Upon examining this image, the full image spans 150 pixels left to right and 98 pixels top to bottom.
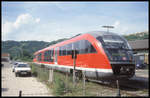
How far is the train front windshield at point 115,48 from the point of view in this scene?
10906 mm

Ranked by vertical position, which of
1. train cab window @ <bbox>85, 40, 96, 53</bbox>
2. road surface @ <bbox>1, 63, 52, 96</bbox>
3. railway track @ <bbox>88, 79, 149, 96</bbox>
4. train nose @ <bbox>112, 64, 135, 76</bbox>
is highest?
train cab window @ <bbox>85, 40, 96, 53</bbox>

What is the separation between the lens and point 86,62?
12.7m

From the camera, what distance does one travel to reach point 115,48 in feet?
36.9

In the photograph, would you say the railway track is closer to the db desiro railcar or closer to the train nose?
the db desiro railcar

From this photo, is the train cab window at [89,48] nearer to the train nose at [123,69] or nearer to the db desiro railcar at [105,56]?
the db desiro railcar at [105,56]

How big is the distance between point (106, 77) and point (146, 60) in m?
26.4

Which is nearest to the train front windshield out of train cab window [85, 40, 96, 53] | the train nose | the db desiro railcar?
the db desiro railcar

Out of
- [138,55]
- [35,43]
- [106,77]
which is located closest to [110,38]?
[106,77]

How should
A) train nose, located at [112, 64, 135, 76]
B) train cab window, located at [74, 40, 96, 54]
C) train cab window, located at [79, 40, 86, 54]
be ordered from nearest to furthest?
train nose, located at [112, 64, 135, 76] → train cab window, located at [74, 40, 96, 54] → train cab window, located at [79, 40, 86, 54]

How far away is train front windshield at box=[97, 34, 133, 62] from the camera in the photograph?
1091 cm

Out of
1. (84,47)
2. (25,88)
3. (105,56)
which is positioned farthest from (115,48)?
(25,88)

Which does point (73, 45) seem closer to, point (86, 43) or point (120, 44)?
point (86, 43)

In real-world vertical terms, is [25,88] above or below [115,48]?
below

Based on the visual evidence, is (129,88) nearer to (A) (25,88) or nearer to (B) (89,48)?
(B) (89,48)
